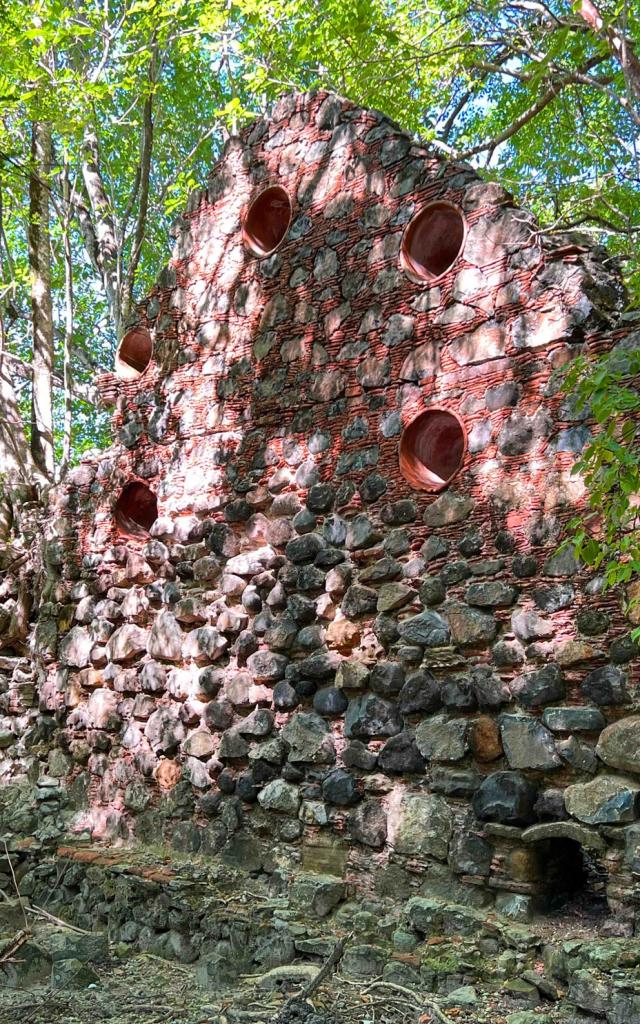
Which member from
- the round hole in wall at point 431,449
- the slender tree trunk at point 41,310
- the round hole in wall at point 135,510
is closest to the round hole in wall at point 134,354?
the round hole in wall at point 135,510

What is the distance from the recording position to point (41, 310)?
29.9 ft

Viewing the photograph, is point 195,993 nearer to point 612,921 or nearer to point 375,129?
point 612,921

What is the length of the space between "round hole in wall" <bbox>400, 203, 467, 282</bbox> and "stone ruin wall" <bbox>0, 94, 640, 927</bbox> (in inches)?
2.6

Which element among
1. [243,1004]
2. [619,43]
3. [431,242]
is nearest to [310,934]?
[243,1004]

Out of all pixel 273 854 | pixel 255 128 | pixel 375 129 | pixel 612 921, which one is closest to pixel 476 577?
pixel 612 921

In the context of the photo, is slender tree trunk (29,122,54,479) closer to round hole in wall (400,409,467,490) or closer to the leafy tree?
the leafy tree

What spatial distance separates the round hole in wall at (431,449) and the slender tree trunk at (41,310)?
479 centimetres

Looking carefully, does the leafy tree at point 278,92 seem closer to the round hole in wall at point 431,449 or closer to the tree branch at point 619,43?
the tree branch at point 619,43

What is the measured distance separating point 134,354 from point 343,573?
2513mm

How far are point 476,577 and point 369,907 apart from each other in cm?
154

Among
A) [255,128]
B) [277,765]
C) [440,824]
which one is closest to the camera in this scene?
[440,824]

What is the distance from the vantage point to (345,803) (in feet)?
14.6

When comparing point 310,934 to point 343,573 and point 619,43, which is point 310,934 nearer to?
point 343,573

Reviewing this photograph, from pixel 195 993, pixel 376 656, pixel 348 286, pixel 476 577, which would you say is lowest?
pixel 195 993
